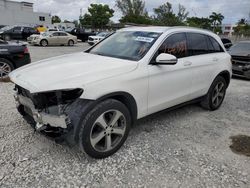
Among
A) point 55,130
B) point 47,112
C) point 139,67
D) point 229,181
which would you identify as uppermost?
point 139,67

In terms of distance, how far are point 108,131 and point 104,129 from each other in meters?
0.07

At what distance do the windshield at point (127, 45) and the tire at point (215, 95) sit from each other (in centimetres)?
187

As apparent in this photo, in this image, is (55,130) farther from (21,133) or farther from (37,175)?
(21,133)

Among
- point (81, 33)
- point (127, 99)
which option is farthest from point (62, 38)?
point (127, 99)

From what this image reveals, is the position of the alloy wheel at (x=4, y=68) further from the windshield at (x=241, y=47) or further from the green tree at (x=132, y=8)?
the green tree at (x=132, y=8)

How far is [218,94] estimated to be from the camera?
5.18m

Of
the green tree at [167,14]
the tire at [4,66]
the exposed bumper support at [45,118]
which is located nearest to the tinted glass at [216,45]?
the exposed bumper support at [45,118]

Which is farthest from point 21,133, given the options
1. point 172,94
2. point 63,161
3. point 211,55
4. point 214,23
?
point 214,23

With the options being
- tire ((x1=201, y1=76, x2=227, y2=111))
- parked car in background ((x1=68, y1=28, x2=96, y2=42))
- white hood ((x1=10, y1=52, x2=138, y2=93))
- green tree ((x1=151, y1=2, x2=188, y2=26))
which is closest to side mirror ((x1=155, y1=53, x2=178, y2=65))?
white hood ((x1=10, y1=52, x2=138, y2=93))

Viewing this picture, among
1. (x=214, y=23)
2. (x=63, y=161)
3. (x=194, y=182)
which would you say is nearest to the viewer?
(x=194, y=182)

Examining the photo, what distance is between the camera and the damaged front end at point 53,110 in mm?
2729

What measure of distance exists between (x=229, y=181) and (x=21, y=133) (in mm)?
2968

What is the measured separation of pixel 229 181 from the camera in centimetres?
284

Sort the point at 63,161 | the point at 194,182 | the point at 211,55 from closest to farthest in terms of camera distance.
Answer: the point at 194,182 → the point at 63,161 → the point at 211,55
